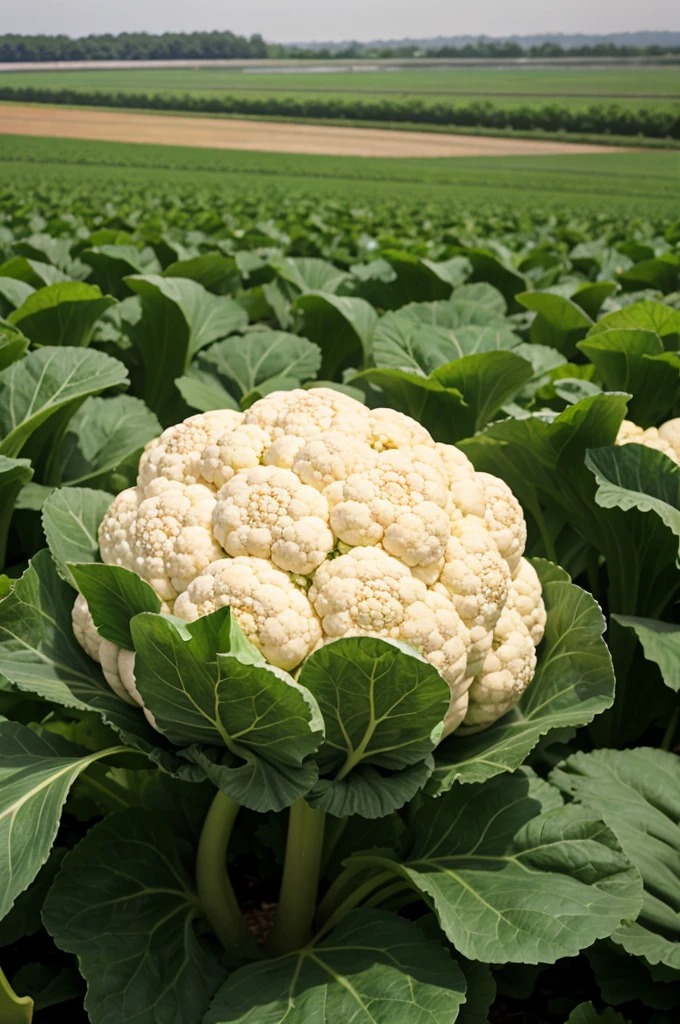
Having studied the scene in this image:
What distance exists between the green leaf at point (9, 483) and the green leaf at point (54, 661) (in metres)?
0.32

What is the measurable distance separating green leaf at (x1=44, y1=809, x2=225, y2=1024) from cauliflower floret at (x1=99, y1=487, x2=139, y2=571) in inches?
22.5

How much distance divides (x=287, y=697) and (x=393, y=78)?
103m

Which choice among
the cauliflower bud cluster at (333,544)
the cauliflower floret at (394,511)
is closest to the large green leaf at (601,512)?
the cauliflower bud cluster at (333,544)

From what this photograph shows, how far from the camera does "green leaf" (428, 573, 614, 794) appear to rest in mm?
1708

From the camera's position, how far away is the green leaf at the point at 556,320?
3.55 metres

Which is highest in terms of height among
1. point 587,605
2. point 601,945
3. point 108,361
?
point 108,361

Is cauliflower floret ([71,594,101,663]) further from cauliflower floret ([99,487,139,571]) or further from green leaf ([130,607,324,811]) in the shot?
green leaf ([130,607,324,811])

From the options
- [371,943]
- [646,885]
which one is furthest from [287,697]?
[646,885]

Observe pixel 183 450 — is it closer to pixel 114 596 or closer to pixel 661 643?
pixel 114 596

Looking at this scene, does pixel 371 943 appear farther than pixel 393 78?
No

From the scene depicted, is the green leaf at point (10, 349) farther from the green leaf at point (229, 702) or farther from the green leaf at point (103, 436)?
the green leaf at point (229, 702)

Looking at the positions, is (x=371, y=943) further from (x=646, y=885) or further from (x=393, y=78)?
(x=393, y=78)

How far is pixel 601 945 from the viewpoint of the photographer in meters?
1.88

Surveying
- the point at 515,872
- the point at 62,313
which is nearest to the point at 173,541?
the point at 515,872
